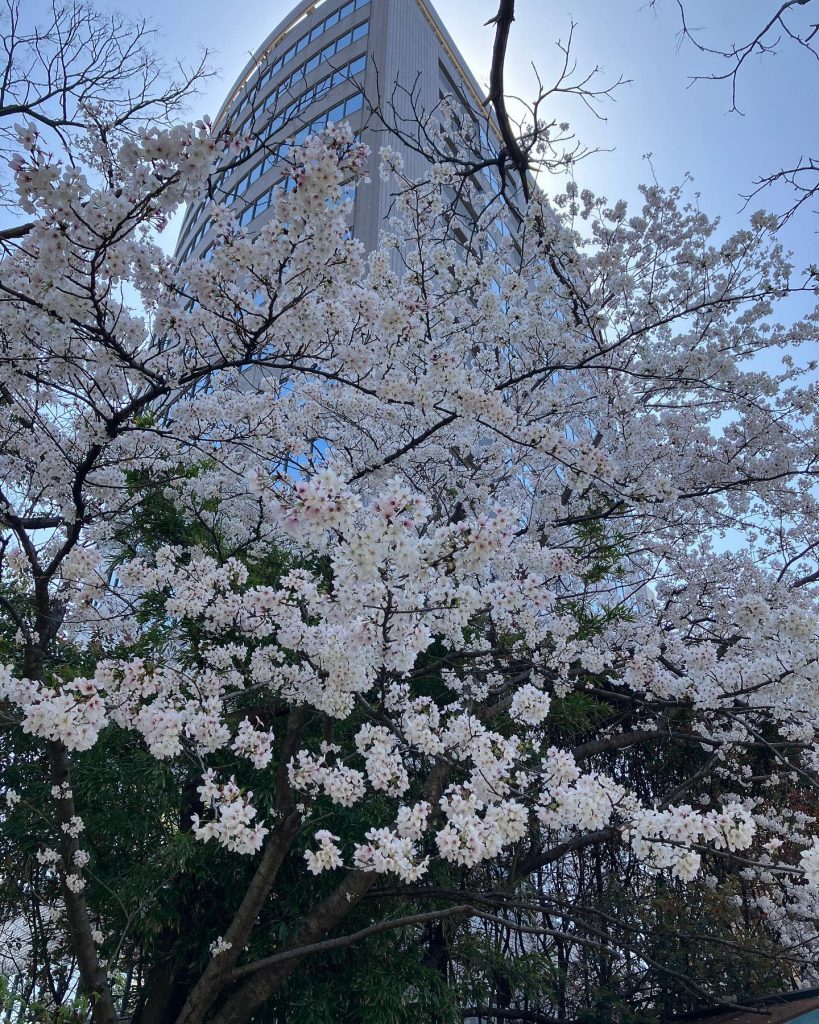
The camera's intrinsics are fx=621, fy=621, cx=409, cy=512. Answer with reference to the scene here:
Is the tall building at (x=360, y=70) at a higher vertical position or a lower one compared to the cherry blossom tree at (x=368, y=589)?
higher

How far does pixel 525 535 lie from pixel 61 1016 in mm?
4281

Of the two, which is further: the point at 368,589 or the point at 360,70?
the point at 360,70

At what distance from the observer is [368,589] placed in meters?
2.71

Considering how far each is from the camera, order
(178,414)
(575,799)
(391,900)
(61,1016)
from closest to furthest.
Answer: (575,799)
(61,1016)
(391,900)
(178,414)

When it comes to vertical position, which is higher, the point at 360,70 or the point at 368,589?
the point at 360,70

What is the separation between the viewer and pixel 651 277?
630 cm

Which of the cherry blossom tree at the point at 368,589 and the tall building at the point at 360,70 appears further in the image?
the tall building at the point at 360,70

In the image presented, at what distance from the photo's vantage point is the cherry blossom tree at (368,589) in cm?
248

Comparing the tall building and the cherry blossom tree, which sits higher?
the tall building

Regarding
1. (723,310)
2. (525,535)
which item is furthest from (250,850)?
(723,310)

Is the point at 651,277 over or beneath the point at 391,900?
over

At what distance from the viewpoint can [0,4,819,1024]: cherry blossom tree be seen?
248 cm

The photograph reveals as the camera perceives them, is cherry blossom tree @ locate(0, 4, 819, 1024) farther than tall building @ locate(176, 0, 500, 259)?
No

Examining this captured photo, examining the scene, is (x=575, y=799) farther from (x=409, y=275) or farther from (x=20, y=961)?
(x=20, y=961)
